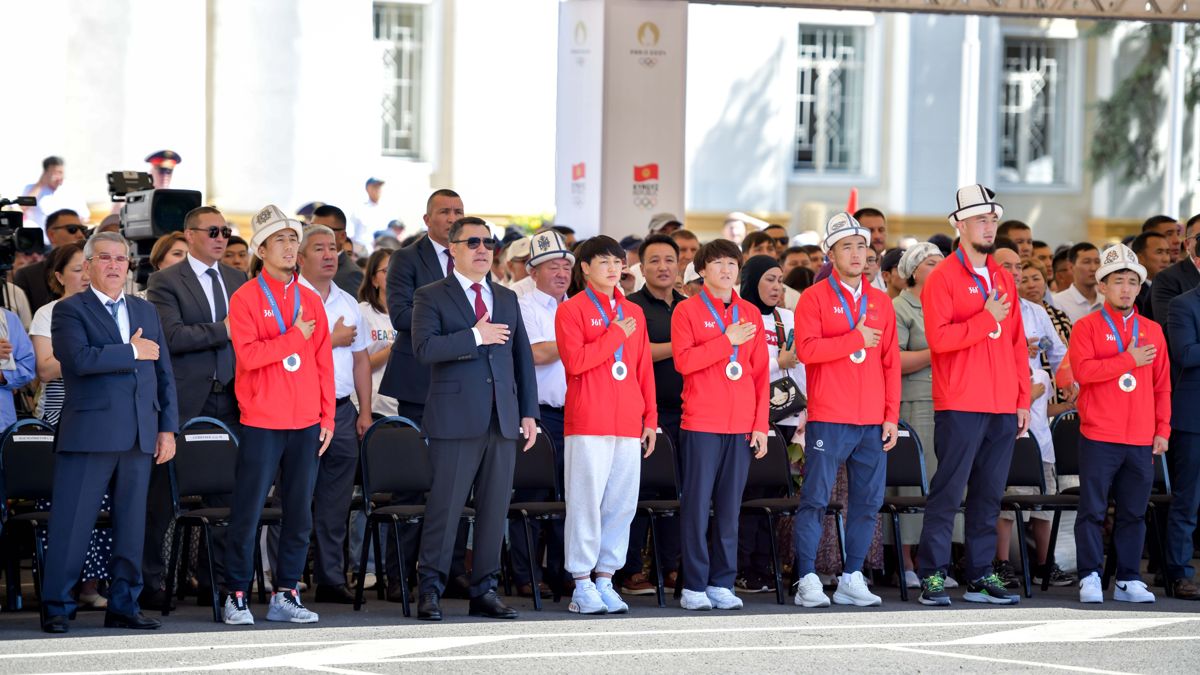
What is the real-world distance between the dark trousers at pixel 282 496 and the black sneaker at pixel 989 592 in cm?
351

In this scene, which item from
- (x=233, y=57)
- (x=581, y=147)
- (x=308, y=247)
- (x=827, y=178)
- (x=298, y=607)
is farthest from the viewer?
(x=827, y=178)

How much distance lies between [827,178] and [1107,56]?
16.3 feet

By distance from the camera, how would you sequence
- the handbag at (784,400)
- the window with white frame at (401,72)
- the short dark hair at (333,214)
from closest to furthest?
the handbag at (784,400), the short dark hair at (333,214), the window with white frame at (401,72)

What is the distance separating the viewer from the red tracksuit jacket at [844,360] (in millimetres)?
9867

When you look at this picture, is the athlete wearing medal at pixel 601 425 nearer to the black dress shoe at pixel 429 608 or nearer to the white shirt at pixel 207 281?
the black dress shoe at pixel 429 608

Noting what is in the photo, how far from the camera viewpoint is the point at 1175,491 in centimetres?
1070

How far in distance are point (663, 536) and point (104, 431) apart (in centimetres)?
319

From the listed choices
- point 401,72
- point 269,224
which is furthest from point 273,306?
point 401,72

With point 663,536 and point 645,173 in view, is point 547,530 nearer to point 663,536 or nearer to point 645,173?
point 663,536

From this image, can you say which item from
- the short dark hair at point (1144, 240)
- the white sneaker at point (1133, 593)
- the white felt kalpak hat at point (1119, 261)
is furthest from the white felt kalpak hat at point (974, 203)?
the short dark hair at point (1144, 240)

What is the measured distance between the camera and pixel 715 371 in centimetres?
985

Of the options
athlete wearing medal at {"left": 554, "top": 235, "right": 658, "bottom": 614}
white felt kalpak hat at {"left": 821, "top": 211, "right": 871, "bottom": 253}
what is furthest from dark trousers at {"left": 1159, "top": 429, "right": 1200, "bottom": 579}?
athlete wearing medal at {"left": 554, "top": 235, "right": 658, "bottom": 614}

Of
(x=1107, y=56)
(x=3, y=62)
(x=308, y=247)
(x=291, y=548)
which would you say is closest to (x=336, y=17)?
(x=3, y=62)

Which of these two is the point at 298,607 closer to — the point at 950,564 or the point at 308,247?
the point at 308,247
